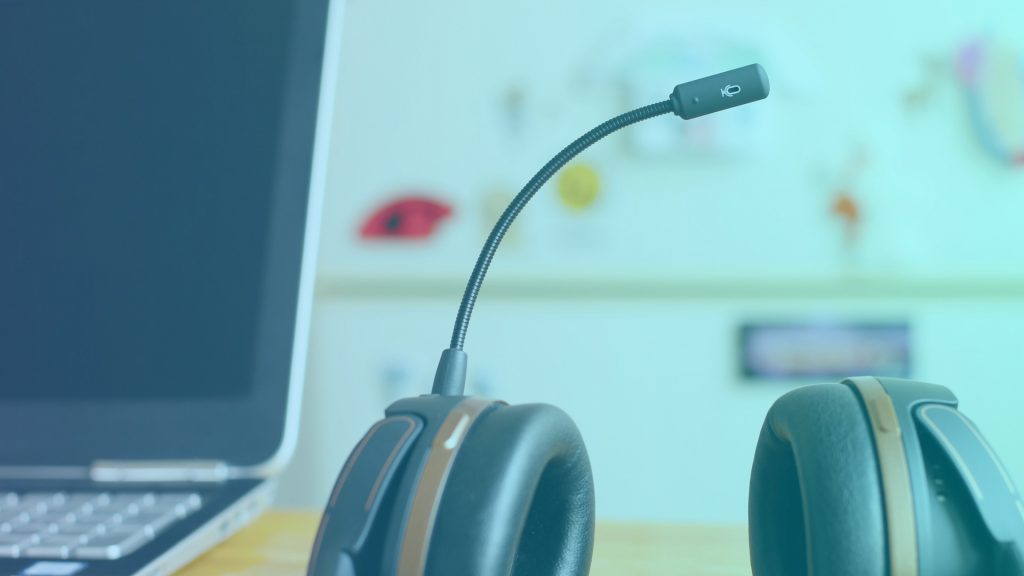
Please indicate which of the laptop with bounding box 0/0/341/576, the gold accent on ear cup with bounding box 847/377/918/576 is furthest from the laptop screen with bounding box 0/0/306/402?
the gold accent on ear cup with bounding box 847/377/918/576

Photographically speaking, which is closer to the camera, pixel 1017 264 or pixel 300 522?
pixel 300 522

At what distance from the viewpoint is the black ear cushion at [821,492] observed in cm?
27

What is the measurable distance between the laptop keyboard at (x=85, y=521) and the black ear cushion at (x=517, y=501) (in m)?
0.18

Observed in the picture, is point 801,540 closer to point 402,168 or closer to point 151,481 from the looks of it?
point 151,481

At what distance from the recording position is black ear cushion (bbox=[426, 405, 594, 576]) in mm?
269

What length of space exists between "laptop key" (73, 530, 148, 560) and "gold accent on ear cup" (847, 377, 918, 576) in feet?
1.05

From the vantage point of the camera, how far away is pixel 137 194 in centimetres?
50

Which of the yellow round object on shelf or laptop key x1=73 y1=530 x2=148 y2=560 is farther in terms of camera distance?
the yellow round object on shelf

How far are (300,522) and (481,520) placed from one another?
0.95 ft

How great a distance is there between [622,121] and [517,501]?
18 cm

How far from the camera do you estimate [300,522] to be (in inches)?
20.3

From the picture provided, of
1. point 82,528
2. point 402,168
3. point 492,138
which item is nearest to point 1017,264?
point 492,138

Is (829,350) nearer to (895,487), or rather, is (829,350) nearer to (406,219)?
(406,219)

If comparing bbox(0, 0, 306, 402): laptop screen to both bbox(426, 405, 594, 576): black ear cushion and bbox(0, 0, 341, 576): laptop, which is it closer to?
bbox(0, 0, 341, 576): laptop
